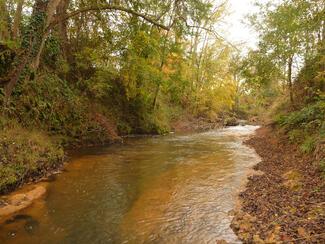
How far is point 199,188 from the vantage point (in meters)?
8.01

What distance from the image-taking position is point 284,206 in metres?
5.89

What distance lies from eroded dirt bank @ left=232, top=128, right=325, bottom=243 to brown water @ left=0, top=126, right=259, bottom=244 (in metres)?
0.37

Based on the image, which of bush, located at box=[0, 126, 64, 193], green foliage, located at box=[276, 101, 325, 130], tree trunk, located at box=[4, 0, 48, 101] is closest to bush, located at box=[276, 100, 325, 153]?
green foliage, located at box=[276, 101, 325, 130]

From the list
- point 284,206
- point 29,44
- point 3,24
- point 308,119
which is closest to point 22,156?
point 29,44

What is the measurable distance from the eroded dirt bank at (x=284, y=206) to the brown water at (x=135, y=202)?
14.7 inches

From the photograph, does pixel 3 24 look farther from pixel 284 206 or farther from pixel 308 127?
pixel 308 127

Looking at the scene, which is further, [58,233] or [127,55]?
[127,55]

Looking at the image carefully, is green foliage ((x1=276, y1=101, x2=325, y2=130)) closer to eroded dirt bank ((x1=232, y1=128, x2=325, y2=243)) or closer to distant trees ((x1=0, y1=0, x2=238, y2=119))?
eroded dirt bank ((x1=232, y1=128, x2=325, y2=243))

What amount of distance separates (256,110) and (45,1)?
3681 centimetres

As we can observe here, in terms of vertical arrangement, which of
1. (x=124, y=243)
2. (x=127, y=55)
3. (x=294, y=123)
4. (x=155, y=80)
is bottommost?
(x=124, y=243)

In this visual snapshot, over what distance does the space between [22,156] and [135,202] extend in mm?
3456

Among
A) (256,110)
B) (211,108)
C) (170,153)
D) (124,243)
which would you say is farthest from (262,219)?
(256,110)

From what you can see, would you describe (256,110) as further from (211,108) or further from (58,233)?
(58,233)

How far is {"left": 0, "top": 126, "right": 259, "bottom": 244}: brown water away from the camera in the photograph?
538 centimetres
